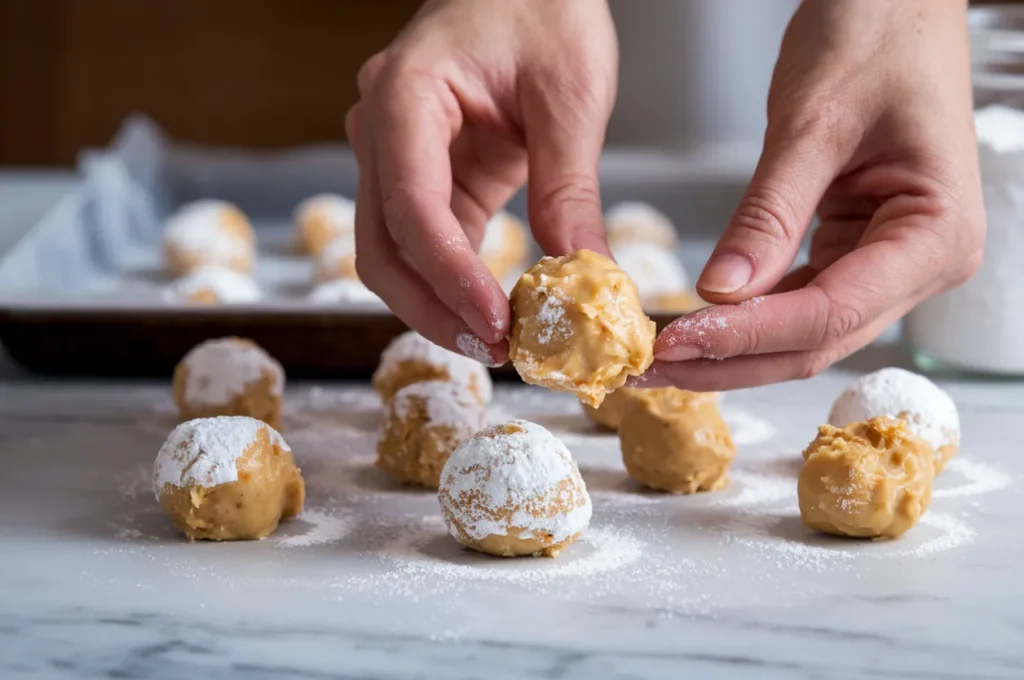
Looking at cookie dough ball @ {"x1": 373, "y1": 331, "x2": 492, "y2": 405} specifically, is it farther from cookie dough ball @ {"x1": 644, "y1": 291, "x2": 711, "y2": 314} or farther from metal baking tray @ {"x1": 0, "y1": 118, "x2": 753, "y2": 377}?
cookie dough ball @ {"x1": 644, "y1": 291, "x2": 711, "y2": 314}

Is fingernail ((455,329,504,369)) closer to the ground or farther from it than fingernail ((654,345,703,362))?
farther from it

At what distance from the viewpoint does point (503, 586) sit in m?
1.41

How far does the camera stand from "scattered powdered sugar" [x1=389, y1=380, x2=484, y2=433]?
→ 67.5 inches

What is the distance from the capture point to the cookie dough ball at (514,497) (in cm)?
144

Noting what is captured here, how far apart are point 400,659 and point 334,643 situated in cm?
7

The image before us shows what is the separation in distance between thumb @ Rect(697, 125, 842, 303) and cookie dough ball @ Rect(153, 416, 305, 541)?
552mm

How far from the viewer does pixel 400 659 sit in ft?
4.09

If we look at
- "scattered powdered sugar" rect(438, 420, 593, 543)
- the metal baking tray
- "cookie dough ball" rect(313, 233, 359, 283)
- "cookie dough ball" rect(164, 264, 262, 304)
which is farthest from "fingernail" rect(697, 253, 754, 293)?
"cookie dough ball" rect(313, 233, 359, 283)

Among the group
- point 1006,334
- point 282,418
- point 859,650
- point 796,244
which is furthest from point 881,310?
point 282,418

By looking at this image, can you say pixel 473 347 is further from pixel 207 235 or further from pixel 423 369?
pixel 207 235

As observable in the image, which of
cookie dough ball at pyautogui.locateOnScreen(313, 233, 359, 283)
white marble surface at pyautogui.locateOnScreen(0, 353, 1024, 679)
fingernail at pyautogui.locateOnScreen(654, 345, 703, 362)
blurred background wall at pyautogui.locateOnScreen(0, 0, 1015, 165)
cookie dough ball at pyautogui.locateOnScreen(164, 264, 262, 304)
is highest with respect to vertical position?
blurred background wall at pyautogui.locateOnScreen(0, 0, 1015, 165)

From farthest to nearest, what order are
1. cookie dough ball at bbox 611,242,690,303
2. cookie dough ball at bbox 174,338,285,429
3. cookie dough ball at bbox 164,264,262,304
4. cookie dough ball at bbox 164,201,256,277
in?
cookie dough ball at bbox 164,201,256,277 → cookie dough ball at bbox 611,242,690,303 → cookie dough ball at bbox 164,264,262,304 → cookie dough ball at bbox 174,338,285,429

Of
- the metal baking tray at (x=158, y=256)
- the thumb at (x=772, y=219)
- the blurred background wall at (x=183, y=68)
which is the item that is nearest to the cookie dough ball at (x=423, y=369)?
the metal baking tray at (x=158, y=256)

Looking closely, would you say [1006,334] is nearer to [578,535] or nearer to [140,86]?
[578,535]
